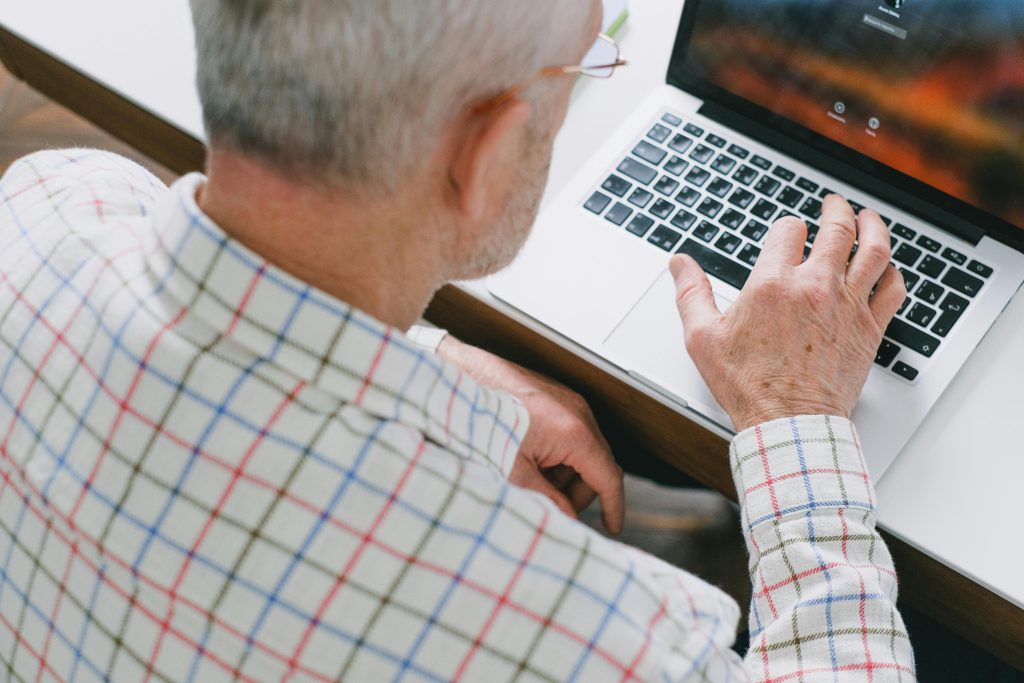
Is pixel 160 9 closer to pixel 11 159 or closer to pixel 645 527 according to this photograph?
pixel 11 159

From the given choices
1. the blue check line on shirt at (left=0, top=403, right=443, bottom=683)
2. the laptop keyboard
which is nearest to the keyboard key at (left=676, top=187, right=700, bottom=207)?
the laptop keyboard

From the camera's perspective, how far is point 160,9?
111 cm

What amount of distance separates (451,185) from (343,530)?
22cm

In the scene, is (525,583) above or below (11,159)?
above

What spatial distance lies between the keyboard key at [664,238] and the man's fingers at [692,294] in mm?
34

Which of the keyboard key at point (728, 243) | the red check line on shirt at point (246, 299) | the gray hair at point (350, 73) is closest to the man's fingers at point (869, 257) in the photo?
the keyboard key at point (728, 243)

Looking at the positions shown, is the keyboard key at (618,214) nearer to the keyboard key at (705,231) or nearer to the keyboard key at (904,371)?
the keyboard key at (705,231)

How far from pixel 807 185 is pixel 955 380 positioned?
235mm

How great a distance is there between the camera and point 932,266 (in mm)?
896

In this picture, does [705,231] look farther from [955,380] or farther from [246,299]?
[246,299]

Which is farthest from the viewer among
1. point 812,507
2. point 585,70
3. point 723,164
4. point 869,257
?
point 723,164

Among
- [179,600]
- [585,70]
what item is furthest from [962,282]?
[179,600]

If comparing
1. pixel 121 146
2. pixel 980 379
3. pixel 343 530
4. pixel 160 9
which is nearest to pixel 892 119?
pixel 980 379

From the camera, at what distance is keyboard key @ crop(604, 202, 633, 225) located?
3.09 feet
